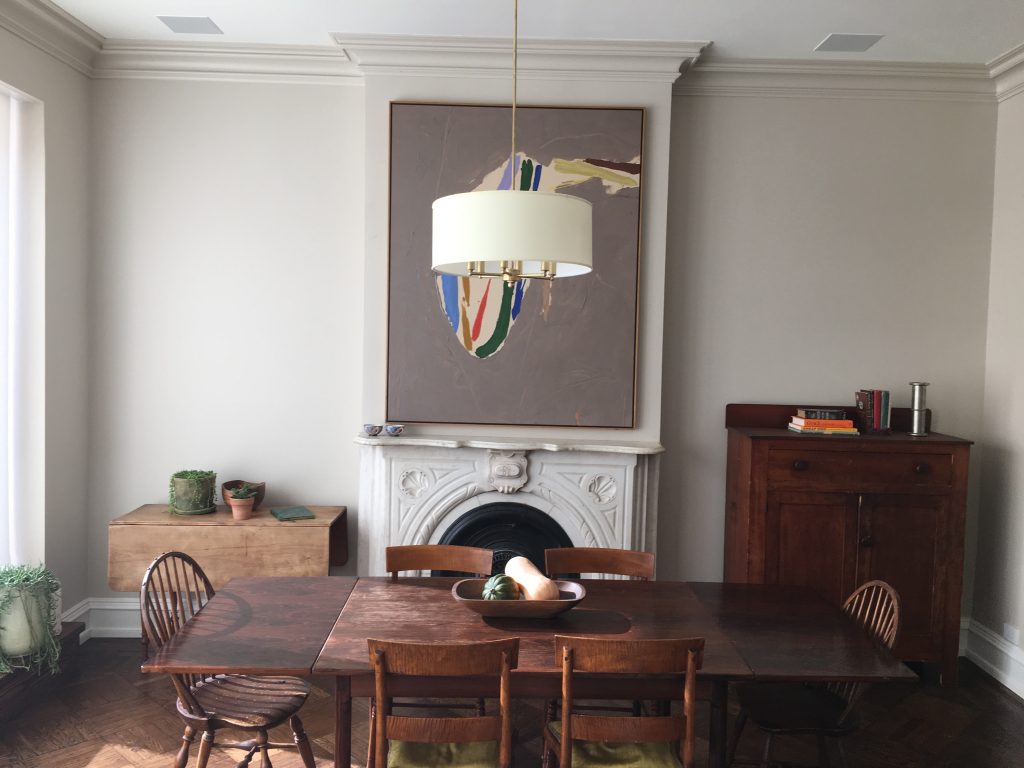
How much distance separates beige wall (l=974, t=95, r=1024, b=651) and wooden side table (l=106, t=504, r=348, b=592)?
3.55 metres

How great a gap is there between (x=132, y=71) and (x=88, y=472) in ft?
7.25

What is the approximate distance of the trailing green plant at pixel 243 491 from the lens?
4191 mm

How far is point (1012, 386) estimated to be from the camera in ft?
13.9

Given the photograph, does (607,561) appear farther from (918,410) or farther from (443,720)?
(918,410)

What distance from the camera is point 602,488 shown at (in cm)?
426

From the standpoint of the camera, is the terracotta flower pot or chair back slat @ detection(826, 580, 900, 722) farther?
the terracotta flower pot

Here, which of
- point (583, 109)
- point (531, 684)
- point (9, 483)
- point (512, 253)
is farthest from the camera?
point (583, 109)

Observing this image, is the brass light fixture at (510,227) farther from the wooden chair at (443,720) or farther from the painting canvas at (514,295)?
the painting canvas at (514,295)

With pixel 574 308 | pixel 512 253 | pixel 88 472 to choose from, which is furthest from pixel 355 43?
pixel 88 472

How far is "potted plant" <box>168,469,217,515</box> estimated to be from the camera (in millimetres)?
4199

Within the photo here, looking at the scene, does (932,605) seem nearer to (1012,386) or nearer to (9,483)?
(1012,386)

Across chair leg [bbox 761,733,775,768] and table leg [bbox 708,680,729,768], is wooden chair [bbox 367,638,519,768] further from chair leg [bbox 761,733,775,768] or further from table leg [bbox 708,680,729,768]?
chair leg [bbox 761,733,775,768]

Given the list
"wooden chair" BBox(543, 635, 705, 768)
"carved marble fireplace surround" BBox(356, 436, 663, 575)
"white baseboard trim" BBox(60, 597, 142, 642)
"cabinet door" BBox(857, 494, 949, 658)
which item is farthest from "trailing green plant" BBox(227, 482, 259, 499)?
"cabinet door" BBox(857, 494, 949, 658)

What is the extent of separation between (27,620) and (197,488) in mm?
953
